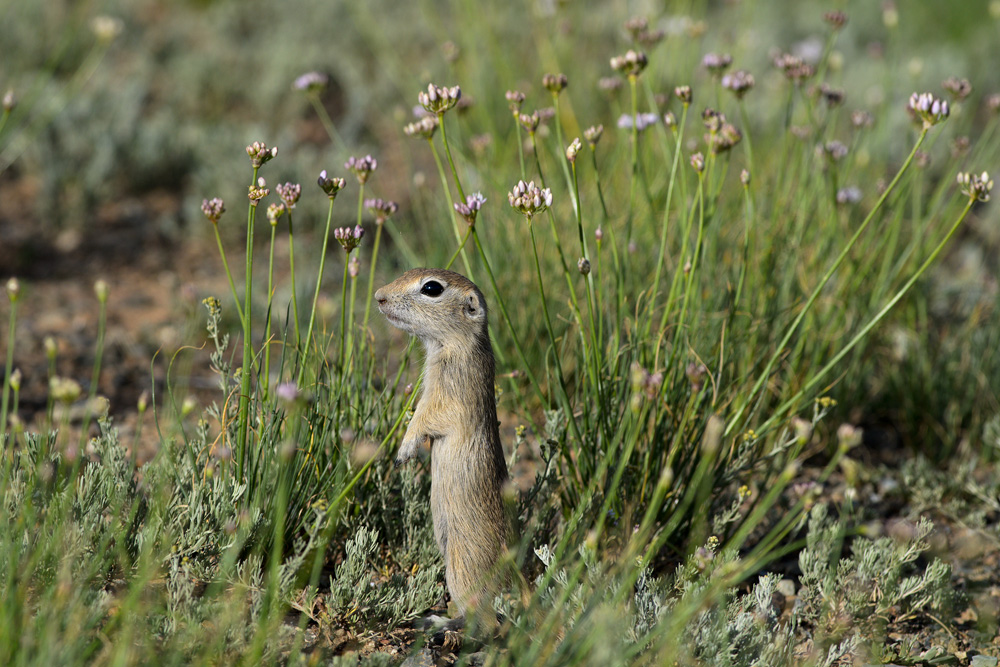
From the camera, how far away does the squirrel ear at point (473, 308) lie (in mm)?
2920

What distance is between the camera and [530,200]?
8.17 feet

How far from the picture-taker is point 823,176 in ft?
13.7

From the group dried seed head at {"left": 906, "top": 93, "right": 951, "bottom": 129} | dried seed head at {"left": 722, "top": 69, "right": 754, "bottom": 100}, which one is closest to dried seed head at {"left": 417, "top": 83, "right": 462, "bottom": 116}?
dried seed head at {"left": 722, "top": 69, "right": 754, "bottom": 100}

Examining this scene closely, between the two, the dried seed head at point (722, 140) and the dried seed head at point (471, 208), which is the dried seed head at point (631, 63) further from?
the dried seed head at point (471, 208)

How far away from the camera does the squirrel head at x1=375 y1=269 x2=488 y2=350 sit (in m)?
2.90

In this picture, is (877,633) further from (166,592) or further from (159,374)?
(159,374)

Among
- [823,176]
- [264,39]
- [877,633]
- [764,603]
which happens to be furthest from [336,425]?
[264,39]

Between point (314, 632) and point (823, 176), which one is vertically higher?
point (823, 176)

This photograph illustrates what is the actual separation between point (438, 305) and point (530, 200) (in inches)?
23.0

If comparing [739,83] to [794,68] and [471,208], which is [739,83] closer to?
[794,68]

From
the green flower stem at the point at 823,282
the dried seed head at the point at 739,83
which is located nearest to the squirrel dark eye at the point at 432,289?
the green flower stem at the point at 823,282

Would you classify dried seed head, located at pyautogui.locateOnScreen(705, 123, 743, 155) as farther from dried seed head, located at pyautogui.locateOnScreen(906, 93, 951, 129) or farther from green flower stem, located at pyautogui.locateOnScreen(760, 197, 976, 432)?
green flower stem, located at pyautogui.locateOnScreen(760, 197, 976, 432)

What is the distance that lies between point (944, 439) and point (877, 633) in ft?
4.78

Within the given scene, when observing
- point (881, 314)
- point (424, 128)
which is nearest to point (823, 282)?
point (881, 314)
